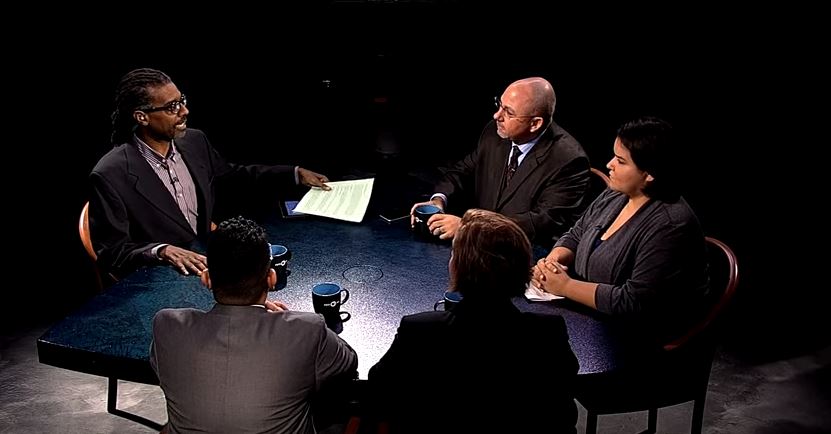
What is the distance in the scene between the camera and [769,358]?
11.4 ft

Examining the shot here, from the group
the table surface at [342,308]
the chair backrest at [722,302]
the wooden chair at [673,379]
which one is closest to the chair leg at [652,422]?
the wooden chair at [673,379]

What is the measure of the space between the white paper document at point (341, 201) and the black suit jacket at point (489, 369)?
4.45ft

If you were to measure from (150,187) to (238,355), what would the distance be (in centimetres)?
140

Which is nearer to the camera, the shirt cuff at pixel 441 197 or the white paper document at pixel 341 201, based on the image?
the white paper document at pixel 341 201

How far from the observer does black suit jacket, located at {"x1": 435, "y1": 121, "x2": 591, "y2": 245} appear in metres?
3.17

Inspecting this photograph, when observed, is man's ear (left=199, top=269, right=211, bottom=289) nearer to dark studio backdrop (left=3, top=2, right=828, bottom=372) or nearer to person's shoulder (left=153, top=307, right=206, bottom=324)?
person's shoulder (left=153, top=307, right=206, bottom=324)

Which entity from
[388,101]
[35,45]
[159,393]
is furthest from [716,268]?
[35,45]

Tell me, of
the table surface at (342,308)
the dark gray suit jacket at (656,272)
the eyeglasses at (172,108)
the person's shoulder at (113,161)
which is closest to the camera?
the table surface at (342,308)

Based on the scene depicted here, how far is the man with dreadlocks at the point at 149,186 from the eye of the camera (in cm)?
265

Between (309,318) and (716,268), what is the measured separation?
167 centimetres

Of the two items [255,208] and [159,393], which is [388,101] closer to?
[255,208]

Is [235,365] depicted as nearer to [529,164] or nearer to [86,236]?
[86,236]

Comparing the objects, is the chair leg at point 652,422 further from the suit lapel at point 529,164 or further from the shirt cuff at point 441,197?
the shirt cuff at point 441,197

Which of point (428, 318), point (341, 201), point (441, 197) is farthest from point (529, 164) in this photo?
point (428, 318)
